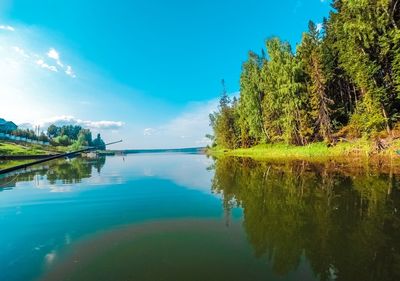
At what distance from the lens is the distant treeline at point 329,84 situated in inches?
1108

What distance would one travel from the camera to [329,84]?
4631 cm

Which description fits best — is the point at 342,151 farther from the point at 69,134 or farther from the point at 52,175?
the point at 69,134

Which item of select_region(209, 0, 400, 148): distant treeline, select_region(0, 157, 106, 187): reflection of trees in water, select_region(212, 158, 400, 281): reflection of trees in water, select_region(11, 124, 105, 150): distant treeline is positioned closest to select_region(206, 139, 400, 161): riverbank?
select_region(209, 0, 400, 148): distant treeline

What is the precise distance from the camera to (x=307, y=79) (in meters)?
44.8

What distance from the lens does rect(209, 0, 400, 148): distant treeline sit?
2814cm

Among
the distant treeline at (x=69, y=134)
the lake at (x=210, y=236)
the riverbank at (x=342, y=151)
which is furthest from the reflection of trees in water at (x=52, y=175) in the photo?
the distant treeline at (x=69, y=134)

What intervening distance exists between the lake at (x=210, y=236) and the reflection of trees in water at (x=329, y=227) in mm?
25

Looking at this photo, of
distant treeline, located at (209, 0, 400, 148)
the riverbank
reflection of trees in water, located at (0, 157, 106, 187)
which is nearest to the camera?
reflection of trees in water, located at (0, 157, 106, 187)

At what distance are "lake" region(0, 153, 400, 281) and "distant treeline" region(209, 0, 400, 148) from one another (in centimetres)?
2105

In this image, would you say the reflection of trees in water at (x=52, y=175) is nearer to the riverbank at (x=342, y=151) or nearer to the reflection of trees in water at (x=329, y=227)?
the reflection of trees in water at (x=329, y=227)

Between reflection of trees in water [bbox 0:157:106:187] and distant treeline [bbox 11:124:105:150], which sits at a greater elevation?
distant treeline [bbox 11:124:105:150]

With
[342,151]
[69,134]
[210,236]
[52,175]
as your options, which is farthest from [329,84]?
[69,134]

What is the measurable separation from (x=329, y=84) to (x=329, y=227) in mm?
44987

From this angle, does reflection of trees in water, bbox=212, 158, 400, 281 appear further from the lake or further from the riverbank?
the riverbank
